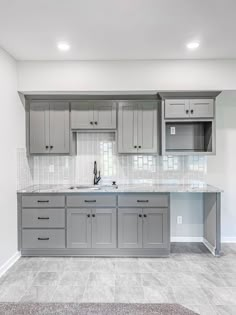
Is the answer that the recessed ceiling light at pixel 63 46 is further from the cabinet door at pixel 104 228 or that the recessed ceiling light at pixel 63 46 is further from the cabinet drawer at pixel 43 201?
the cabinet door at pixel 104 228

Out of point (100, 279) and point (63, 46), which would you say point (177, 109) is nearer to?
point (63, 46)

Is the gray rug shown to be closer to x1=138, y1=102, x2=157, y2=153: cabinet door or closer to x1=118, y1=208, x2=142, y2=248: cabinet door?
x1=118, y1=208, x2=142, y2=248: cabinet door

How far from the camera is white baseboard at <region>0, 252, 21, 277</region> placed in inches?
121

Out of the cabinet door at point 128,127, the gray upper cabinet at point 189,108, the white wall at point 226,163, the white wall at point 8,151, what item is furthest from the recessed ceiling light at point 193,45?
the white wall at point 8,151

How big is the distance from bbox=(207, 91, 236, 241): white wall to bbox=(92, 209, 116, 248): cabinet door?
1.79 meters

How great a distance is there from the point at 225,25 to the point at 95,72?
175 centimetres

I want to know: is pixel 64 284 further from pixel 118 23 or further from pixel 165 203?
pixel 118 23

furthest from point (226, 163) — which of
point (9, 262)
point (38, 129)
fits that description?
point (9, 262)

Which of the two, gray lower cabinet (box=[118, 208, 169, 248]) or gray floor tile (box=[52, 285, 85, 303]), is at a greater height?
gray lower cabinet (box=[118, 208, 169, 248])

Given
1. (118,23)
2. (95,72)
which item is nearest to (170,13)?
(118,23)

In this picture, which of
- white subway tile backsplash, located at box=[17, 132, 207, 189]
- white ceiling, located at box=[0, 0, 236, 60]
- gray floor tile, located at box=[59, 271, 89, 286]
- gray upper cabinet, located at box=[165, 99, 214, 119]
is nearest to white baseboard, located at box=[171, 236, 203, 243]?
white subway tile backsplash, located at box=[17, 132, 207, 189]

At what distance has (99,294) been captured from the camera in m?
2.59

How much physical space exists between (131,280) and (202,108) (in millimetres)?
2499

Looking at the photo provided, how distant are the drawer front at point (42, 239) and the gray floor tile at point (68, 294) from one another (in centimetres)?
86
